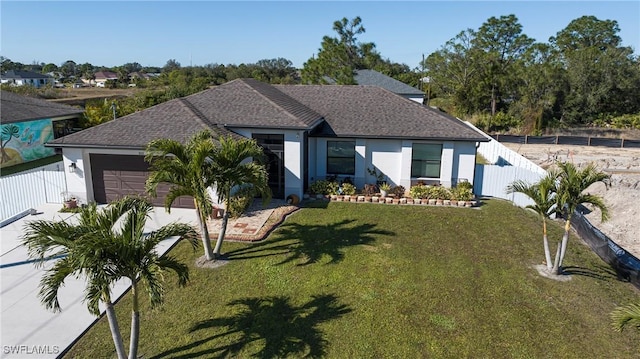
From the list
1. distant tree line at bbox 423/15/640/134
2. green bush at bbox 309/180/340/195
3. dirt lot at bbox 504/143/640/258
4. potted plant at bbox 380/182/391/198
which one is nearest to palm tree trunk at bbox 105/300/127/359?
green bush at bbox 309/180/340/195

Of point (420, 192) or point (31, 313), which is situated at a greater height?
point (420, 192)

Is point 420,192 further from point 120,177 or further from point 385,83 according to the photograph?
point 385,83

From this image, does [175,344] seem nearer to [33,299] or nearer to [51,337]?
[51,337]

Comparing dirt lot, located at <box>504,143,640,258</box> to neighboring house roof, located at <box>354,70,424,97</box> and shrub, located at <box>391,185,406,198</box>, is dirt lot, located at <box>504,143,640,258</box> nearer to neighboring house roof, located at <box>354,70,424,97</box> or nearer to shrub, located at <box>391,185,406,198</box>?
shrub, located at <box>391,185,406,198</box>

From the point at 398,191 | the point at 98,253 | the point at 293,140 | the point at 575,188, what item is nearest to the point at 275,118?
the point at 293,140

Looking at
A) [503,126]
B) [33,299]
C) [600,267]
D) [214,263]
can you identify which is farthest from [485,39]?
[33,299]
